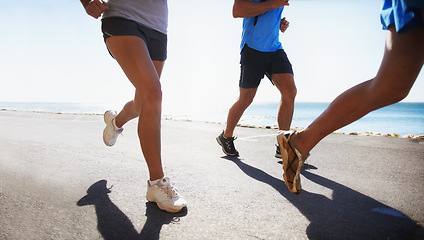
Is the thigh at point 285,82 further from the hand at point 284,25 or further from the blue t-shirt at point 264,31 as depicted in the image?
the hand at point 284,25

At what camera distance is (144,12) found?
203cm

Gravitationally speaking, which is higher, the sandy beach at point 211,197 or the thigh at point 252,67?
the thigh at point 252,67

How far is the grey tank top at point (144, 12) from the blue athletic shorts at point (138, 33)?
0.11ft

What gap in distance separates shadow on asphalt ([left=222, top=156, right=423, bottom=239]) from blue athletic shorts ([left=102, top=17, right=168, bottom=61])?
149cm

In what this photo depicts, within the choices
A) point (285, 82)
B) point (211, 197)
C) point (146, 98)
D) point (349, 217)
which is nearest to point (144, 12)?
point (146, 98)

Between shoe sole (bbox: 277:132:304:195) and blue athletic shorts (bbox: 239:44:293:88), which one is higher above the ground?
blue athletic shorts (bbox: 239:44:293:88)

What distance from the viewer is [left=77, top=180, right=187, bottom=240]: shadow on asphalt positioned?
54.7 inches

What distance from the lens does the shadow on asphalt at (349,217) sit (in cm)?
142

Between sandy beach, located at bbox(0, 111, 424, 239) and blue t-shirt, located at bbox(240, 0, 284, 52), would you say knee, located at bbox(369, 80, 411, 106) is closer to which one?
sandy beach, located at bbox(0, 111, 424, 239)

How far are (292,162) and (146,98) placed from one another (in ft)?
3.49

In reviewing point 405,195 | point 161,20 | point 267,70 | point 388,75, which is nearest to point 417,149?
point 405,195

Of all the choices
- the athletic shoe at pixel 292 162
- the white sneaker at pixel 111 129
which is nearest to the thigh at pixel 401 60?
the athletic shoe at pixel 292 162

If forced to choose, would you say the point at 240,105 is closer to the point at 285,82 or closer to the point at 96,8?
the point at 285,82

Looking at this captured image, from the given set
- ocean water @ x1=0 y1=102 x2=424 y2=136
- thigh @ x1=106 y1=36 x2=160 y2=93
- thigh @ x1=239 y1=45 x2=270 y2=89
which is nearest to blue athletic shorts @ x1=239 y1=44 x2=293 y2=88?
thigh @ x1=239 y1=45 x2=270 y2=89
